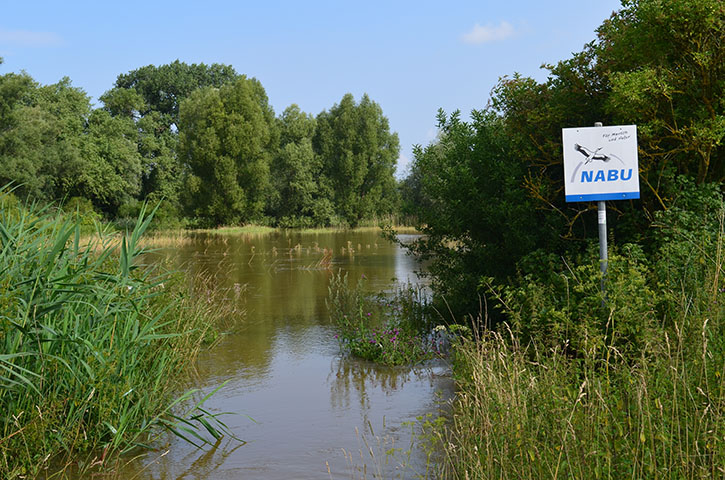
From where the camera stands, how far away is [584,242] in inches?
312

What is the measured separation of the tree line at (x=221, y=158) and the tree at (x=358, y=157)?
9cm

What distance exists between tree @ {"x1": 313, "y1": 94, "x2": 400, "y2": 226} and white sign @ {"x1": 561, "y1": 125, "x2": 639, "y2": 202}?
4448 cm

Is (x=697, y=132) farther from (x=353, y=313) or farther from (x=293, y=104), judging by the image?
(x=293, y=104)

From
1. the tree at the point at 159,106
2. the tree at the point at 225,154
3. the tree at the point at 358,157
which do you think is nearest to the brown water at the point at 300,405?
the tree at the point at 225,154

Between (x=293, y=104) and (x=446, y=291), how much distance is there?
47.1 m

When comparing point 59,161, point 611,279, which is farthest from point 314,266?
point 59,161

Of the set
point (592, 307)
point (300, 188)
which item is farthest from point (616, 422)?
point (300, 188)

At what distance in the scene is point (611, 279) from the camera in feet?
20.6

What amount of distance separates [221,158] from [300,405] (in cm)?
4061

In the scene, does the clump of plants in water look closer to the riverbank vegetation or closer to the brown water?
the brown water

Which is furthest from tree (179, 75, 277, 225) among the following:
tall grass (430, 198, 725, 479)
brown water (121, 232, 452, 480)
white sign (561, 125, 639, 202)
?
tall grass (430, 198, 725, 479)

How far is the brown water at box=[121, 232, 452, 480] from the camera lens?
188 inches

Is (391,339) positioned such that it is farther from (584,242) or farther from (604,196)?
(604,196)

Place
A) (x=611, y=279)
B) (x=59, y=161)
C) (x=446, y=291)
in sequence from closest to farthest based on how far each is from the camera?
(x=611, y=279)
(x=446, y=291)
(x=59, y=161)
